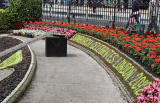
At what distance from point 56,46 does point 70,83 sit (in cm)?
362

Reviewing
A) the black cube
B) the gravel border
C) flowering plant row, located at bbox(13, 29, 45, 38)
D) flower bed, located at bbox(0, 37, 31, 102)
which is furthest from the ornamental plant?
flowering plant row, located at bbox(13, 29, 45, 38)

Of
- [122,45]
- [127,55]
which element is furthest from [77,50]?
[127,55]

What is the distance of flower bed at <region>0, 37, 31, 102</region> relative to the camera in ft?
22.8

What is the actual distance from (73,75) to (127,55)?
6.01ft

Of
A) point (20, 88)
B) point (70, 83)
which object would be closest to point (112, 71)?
point (70, 83)

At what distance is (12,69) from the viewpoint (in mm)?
8547

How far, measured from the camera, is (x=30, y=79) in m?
7.98

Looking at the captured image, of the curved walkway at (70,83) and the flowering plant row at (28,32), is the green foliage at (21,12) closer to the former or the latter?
the flowering plant row at (28,32)

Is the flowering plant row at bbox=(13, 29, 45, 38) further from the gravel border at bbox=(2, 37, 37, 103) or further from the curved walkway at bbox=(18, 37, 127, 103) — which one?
the gravel border at bbox=(2, 37, 37, 103)

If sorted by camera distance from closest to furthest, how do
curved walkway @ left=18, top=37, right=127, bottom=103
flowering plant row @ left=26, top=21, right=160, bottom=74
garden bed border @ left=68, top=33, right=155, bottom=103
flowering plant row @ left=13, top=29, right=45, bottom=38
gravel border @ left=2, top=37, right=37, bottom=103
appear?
gravel border @ left=2, top=37, right=37, bottom=103
curved walkway @ left=18, top=37, right=127, bottom=103
garden bed border @ left=68, top=33, right=155, bottom=103
flowering plant row @ left=26, top=21, right=160, bottom=74
flowering plant row @ left=13, top=29, right=45, bottom=38

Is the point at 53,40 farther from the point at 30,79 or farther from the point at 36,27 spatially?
the point at 36,27

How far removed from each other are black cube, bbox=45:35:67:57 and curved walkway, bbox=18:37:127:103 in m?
0.30

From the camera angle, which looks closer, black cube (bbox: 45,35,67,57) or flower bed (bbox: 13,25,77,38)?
black cube (bbox: 45,35,67,57)

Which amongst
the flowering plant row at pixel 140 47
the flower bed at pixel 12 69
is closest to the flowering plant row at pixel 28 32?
the flowering plant row at pixel 140 47
